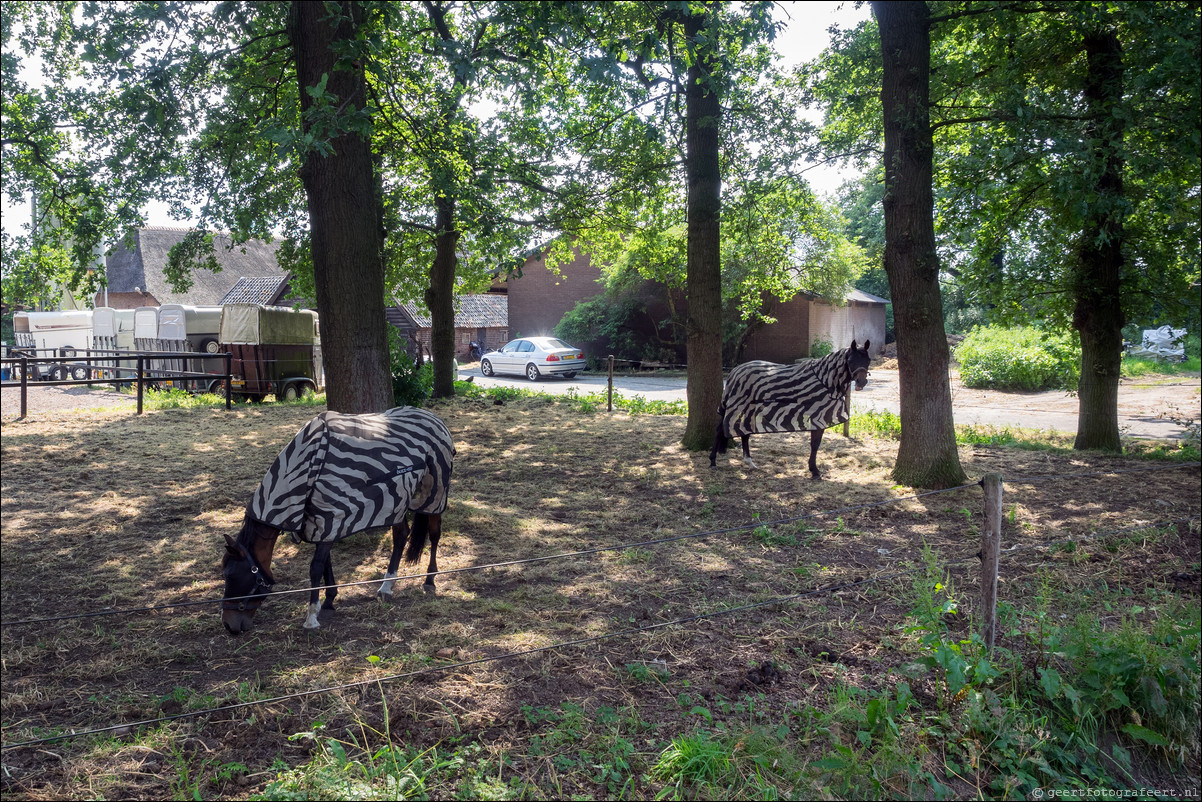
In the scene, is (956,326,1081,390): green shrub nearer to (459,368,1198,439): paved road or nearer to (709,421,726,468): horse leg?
(459,368,1198,439): paved road

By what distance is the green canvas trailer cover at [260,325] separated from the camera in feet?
56.9

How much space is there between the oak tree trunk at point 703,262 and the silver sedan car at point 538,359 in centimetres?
1666

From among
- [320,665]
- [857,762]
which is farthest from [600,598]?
[857,762]

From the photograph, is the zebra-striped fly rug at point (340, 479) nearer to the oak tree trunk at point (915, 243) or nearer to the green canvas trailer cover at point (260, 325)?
the oak tree trunk at point (915, 243)

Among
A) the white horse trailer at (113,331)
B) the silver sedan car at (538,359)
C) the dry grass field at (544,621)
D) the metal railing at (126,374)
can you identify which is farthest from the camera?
the silver sedan car at (538,359)

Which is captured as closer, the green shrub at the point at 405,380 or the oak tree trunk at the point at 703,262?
the oak tree trunk at the point at 703,262

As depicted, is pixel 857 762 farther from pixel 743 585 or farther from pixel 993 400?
pixel 993 400

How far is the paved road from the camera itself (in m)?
14.7

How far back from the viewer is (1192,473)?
366 inches

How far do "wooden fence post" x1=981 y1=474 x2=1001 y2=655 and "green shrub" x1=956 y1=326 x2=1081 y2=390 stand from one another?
742 inches

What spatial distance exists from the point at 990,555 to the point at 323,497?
4.03 meters

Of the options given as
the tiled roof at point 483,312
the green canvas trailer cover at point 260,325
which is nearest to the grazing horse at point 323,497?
the green canvas trailer cover at point 260,325

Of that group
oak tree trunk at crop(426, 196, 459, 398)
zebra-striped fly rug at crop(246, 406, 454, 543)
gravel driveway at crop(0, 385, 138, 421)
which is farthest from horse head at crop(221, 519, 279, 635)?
oak tree trunk at crop(426, 196, 459, 398)

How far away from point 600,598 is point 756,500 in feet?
11.5
